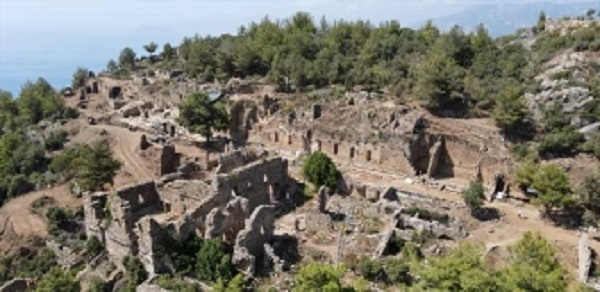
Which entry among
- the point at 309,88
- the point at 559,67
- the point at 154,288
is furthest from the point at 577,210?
the point at 309,88

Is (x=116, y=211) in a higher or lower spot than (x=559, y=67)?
lower

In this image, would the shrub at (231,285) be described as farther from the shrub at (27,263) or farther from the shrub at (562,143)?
the shrub at (562,143)

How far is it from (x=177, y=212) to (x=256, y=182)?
7.34 meters

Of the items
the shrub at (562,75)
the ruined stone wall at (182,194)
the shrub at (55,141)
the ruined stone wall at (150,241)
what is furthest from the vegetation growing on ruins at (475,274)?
the shrub at (55,141)

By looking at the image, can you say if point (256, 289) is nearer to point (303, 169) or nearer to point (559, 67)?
point (303, 169)

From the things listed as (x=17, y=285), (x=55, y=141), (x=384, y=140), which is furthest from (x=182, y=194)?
(x=55, y=141)

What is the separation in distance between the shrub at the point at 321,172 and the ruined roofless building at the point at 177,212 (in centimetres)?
397

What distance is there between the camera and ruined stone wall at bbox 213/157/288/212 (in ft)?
142

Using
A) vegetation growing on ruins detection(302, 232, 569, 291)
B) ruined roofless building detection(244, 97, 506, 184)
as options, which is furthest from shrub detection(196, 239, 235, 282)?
ruined roofless building detection(244, 97, 506, 184)

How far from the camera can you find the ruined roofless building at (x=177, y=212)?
36.8 metres

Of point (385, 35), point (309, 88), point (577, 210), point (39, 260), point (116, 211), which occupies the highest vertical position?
point (385, 35)

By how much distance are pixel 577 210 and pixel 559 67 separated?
24805 mm

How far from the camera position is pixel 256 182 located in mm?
47312

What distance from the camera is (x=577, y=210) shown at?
160 feet
